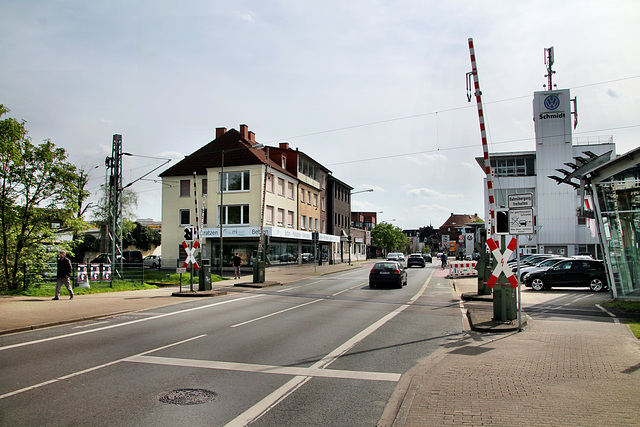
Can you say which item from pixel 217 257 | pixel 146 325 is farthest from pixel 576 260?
pixel 217 257

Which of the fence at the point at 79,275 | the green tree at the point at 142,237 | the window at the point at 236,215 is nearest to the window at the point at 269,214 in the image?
the window at the point at 236,215

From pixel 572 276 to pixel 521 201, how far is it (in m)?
13.8

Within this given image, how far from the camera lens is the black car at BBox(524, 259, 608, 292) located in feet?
70.8

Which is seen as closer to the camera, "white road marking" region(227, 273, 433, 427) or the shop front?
"white road marking" region(227, 273, 433, 427)

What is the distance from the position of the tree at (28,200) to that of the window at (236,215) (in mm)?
22035

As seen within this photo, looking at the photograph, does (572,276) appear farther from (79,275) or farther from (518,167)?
(518,167)

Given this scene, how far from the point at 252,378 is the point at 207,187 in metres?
37.8

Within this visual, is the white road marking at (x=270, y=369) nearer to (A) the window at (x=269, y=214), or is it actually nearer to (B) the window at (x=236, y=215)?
(B) the window at (x=236, y=215)

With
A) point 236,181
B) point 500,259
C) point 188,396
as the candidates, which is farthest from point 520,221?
point 236,181

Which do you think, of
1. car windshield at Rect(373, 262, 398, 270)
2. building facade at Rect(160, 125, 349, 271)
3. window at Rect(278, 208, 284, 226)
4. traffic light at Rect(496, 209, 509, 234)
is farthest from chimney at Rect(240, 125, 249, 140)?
traffic light at Rect(496, 209, 509, 234)

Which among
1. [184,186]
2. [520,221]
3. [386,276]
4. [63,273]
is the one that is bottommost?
[386,276]

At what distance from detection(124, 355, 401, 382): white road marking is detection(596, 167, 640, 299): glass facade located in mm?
14606

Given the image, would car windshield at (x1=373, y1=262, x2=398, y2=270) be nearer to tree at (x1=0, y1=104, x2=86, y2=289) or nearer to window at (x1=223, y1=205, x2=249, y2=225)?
tree at (x1=0, y1=104, x2=86, y2=289)

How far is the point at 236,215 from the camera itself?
4216 cm
